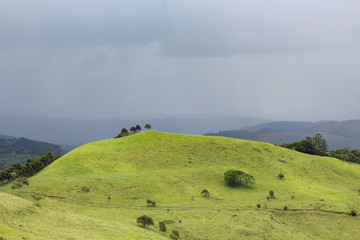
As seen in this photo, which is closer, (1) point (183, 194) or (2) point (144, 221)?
(2) point (144, 221)

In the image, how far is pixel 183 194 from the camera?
253ft

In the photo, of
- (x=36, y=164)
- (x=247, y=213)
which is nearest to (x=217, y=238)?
(x=247, y=213)

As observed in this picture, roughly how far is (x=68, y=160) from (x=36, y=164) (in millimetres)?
10084

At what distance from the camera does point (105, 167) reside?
93.4 metres

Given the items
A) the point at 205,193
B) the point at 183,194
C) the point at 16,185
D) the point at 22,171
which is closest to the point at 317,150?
the point at 205,193

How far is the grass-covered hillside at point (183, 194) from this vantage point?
50.0 m

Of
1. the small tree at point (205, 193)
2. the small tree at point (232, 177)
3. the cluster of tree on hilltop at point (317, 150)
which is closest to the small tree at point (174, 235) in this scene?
the small tree at point (205, 193)

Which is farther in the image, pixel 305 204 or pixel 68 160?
pixel 68 160

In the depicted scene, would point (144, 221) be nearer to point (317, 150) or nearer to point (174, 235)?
point (174, 235)

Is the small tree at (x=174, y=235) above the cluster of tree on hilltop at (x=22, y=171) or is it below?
below

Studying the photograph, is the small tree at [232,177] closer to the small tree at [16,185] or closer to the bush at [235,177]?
the bush at [235,177]

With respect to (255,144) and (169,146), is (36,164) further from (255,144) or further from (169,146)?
(255,144)

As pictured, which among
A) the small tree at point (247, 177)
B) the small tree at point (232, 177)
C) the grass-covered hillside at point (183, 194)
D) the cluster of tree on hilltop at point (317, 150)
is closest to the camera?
the grass-covered hillside at point (183, 194)

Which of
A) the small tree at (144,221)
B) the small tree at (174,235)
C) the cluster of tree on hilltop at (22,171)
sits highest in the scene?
the cluster of tree on hilltop at (22,171)
